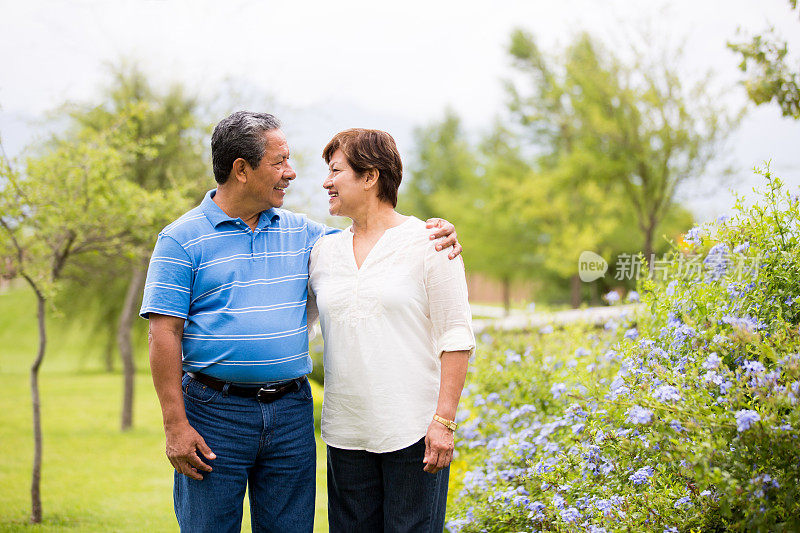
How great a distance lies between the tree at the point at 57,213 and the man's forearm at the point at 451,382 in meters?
3.47

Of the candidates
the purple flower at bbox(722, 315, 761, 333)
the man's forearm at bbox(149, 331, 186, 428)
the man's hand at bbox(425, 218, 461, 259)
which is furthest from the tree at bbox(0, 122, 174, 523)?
A: the purple flower at bbox(722, 315, 761, 333)

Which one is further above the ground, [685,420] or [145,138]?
[145,138]

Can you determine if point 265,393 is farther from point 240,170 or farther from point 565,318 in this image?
point 565,318

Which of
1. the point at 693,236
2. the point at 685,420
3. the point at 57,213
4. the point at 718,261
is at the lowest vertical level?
the point at 685,420

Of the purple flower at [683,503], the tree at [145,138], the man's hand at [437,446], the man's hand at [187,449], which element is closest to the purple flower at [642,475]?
the purple flower at [683,503]

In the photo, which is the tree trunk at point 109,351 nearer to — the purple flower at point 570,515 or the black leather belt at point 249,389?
the black leather belt at point 249,389

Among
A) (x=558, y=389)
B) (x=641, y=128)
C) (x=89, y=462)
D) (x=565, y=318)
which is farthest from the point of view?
(x=641, y=128)

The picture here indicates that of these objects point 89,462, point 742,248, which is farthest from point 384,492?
point 89,462

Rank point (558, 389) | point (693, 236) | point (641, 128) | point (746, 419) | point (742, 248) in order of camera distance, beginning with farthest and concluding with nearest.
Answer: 1. point (641, 128)
2. point (558, 389)
3. point (693, 236)
4. point (742, 248)
5. point (746, 419)

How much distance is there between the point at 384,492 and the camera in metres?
2.28

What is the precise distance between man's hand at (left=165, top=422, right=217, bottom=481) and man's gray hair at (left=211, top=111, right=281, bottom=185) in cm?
87

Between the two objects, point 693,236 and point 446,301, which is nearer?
point 446,301

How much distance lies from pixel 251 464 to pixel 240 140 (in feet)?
3.57

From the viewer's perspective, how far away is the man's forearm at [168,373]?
2.10 meters
